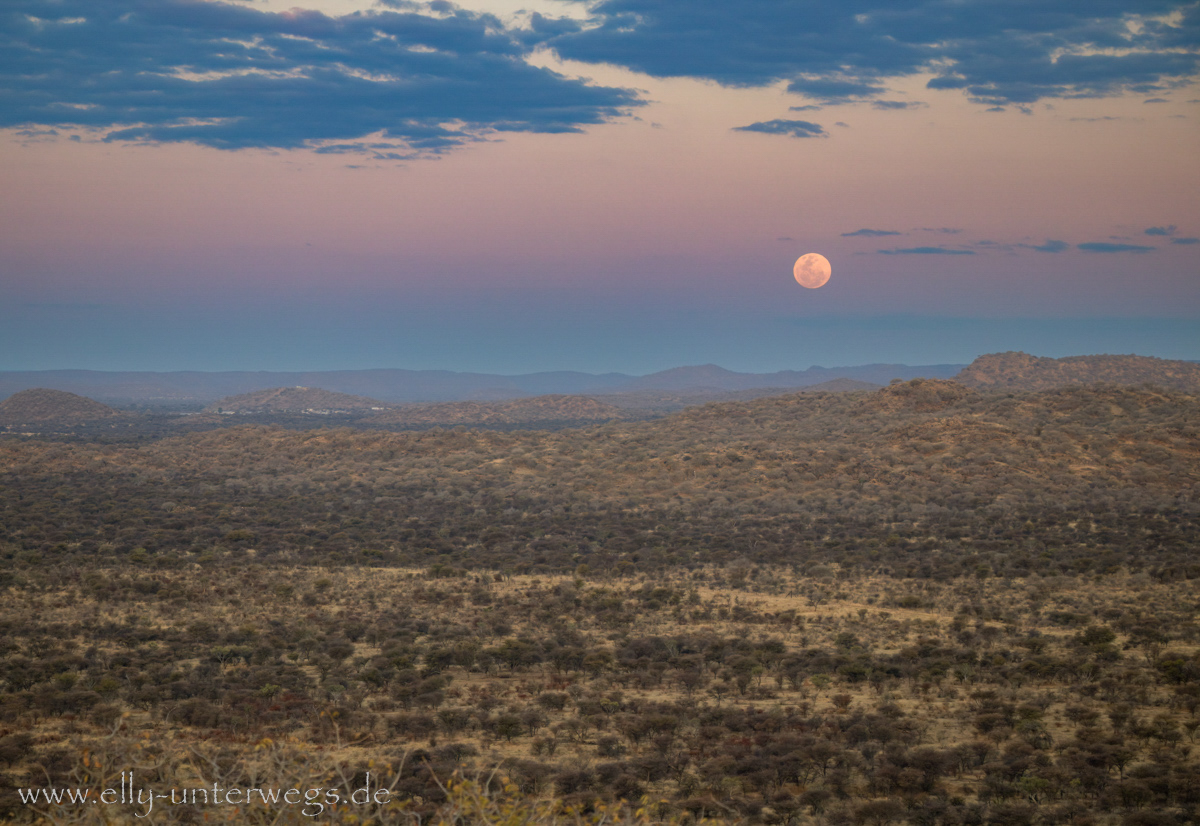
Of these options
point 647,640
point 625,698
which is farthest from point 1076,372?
point 625,698

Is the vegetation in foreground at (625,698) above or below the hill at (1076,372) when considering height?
below

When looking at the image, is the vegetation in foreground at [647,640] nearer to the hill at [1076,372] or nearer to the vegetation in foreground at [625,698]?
the vegetation in foreground at [625,698]

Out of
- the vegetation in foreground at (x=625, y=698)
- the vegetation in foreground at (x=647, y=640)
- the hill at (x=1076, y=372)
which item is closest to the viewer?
the vegetation in foreground at (x=625, y=698)

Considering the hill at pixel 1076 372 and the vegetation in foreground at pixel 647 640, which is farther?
the hill at pixel 1076 372

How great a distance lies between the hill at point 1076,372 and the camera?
586 feet

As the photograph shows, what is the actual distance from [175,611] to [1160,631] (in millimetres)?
35047

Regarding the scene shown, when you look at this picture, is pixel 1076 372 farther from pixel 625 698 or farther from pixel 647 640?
pixel 625 698

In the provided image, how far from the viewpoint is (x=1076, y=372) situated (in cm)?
18488

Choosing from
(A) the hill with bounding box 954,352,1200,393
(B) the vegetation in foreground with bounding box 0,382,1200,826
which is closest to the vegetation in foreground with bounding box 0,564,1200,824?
(B) the vegetation in foreground with bounding box 0,382,1200,826

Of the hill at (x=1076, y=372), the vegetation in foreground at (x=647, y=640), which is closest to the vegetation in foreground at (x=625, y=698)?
the vegetation in foreground at (x=647, y=640)

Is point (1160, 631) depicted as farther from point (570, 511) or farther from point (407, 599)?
point (570, 511)

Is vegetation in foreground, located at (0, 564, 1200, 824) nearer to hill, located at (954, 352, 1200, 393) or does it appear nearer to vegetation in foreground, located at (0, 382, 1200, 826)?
vegetation in foreground, located at (0, 382, 1200, 826)

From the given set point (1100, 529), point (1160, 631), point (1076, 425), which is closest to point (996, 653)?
point (1160, 631)

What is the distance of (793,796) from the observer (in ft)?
52.1
